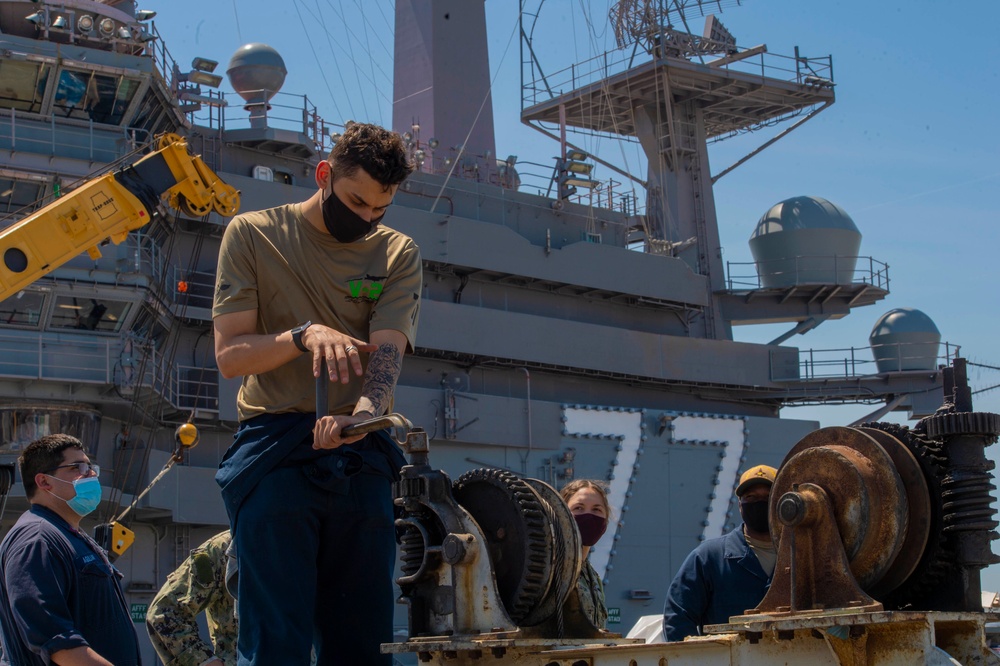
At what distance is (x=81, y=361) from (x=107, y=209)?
9.17 ft

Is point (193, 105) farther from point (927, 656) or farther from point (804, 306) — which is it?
point (927, 656)

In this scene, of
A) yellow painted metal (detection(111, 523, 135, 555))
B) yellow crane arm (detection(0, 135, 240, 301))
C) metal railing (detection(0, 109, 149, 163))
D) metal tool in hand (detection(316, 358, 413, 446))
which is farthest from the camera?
metal railing (detection(0, 109, 149, 163))

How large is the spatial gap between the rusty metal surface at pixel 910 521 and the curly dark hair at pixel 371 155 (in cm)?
158

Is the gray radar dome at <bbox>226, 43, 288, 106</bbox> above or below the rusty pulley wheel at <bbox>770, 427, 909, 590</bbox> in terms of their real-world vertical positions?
above

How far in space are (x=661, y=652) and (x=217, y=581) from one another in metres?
3.44

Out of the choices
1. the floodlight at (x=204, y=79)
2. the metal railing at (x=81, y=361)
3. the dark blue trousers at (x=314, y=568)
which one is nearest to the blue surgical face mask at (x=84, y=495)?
the dark blue trousers at (x=314, y=568)

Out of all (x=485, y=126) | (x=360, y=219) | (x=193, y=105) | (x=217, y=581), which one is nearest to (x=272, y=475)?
(x=360, y=219)

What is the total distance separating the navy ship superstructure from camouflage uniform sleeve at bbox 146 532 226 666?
41.3 feet

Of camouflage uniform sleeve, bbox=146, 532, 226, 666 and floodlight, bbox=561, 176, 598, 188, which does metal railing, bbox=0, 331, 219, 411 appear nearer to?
floodlight, bbox=561, 176, 598, 188

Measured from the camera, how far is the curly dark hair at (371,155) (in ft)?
12.4

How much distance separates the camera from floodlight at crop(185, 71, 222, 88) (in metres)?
22.6

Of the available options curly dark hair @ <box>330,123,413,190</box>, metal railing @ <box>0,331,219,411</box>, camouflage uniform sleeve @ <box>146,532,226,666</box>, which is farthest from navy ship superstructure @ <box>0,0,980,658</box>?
curly dark hair @ <box>330,123,413,190</box>

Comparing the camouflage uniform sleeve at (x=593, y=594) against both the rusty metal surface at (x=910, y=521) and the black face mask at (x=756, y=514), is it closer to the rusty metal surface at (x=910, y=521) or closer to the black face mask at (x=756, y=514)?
the black face mask at (x=756, y=514)

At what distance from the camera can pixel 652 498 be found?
26000mm
